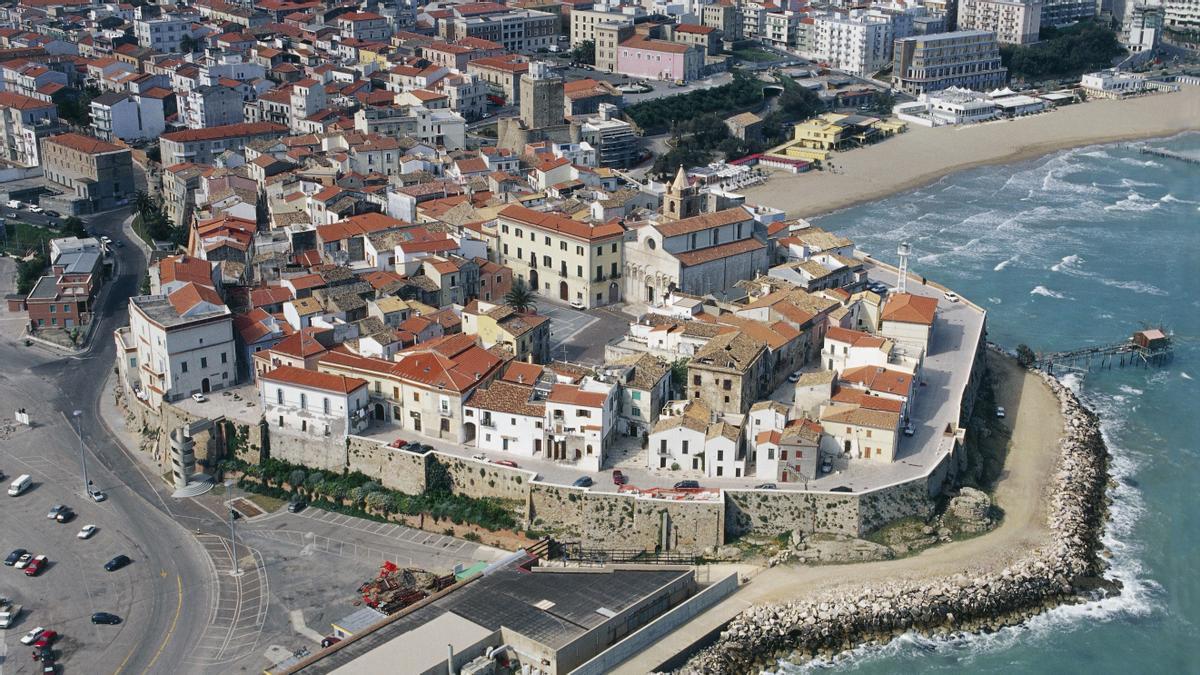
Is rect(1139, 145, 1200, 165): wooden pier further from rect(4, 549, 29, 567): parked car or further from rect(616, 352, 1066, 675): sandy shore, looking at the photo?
rect(4, 549, 29, 567): parked car

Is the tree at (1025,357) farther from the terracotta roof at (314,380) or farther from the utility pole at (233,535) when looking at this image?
the utility pole at (233,535)

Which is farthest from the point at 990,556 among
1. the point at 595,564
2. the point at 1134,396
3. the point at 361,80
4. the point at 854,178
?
the point at 361,80

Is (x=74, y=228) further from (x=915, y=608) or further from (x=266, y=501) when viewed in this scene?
(x=915, y=608)

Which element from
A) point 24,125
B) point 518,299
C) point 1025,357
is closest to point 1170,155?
point 1025,357

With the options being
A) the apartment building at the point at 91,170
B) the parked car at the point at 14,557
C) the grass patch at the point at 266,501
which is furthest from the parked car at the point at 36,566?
the apartment building at the point at 91,170

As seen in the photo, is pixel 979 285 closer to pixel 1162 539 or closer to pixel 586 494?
pixel 1162 539

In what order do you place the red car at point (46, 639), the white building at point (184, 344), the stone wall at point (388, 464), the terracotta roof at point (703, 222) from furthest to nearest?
the terracotta roof at point (703, 222)
the white building at point (184, 344)
the stone wall at point (388, 464)
the red car at point (46, 639)
